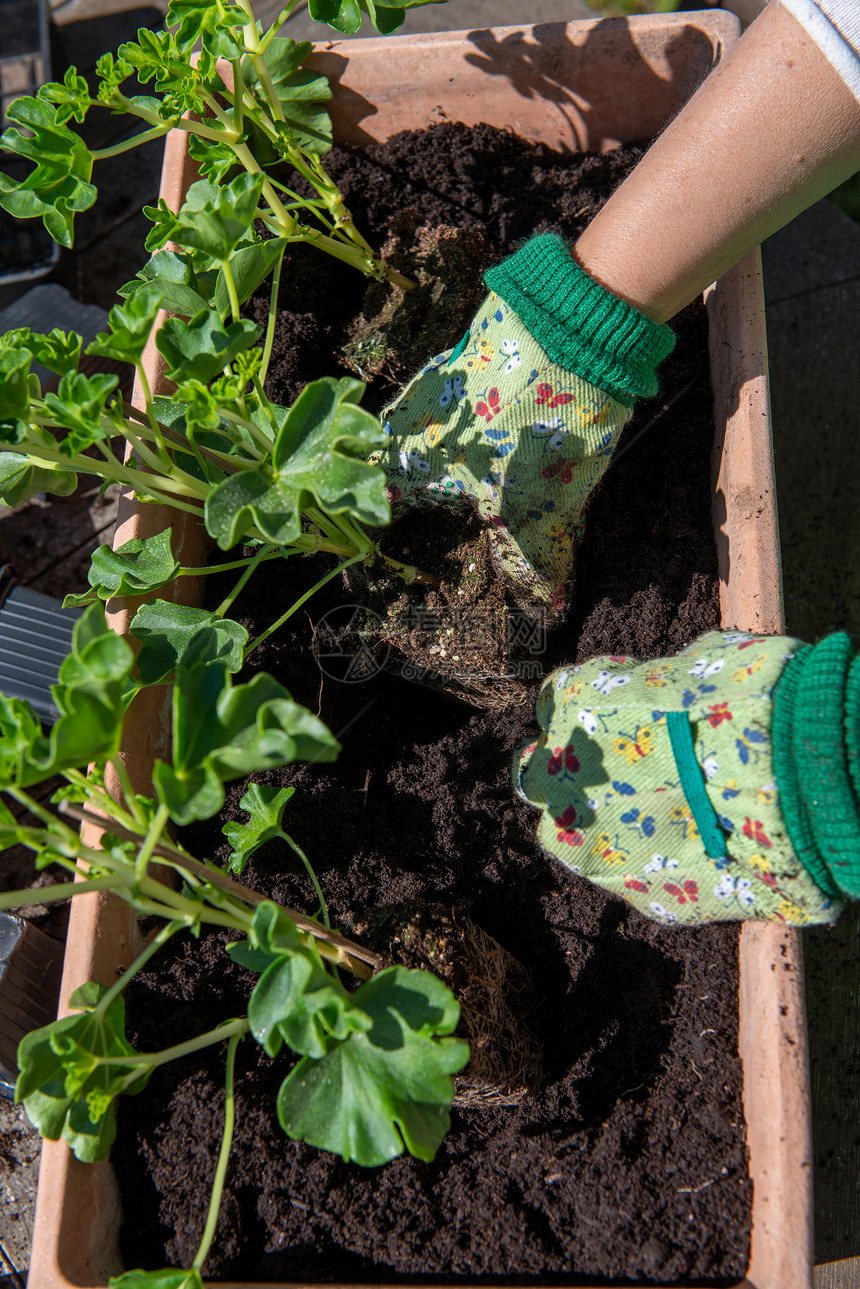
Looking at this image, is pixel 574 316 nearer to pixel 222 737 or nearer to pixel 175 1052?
pixel 222 737

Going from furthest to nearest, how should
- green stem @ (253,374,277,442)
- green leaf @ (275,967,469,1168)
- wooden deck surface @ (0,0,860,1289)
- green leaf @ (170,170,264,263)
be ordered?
wooden deck surface @ (0,0,860,1289) < green stem @ (253,374,277,442) < green leaf @ (170,170,264,263) < green leaf @ (275,967,469,1168)

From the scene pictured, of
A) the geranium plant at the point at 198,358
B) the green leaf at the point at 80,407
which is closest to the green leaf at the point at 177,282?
the geranium plant at the point at 198,358

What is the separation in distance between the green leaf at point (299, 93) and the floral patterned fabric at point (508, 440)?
50 cm

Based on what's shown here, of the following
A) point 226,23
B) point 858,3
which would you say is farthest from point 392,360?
point 858,3

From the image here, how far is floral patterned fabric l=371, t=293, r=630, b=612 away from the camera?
110cm

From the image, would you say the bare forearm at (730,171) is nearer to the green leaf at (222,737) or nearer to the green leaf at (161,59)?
the green leaf at (161,59)

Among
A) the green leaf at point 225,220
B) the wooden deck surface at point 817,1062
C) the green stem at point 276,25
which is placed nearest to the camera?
the green leaf at point 225,220

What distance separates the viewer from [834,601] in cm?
162

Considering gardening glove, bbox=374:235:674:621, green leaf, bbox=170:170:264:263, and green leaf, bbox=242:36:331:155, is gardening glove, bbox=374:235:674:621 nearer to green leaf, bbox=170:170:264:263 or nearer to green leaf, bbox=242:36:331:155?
green leaf, bbox=170:170:264:263

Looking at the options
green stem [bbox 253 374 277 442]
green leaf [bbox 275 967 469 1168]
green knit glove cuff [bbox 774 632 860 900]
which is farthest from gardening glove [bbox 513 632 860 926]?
green stem [bbox 253 374 277 442]

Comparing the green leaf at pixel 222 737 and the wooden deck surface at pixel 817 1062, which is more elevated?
the green leaf at pixel 222 737

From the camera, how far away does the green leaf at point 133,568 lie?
101 cm

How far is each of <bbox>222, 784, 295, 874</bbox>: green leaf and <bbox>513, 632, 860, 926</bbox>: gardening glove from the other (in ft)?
0.99

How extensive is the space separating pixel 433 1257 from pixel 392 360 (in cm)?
125
